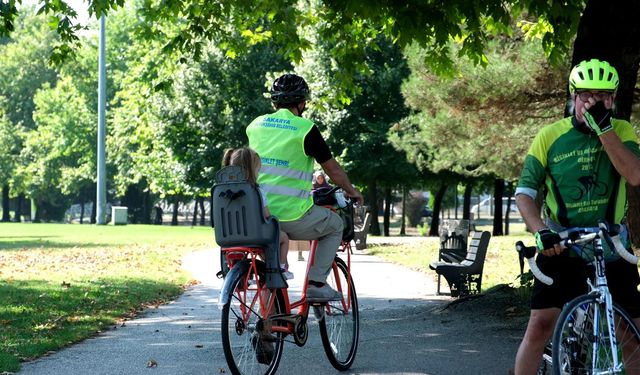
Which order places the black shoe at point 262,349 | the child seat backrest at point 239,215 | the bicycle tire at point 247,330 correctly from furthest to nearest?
the black shoe at point 262,349, the child seat backrest at point 239,215, the bicycle tire at point 247,330

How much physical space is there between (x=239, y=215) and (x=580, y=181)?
7.69ft

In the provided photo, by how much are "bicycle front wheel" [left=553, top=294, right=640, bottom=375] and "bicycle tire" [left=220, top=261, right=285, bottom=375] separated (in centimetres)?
229

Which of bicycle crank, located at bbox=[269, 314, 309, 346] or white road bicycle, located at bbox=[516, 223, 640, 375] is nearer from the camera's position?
white road bicycle, located at bbox=[516, 223, 640, 375]

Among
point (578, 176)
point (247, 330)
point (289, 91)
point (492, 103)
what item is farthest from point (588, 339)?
point (492, 103)

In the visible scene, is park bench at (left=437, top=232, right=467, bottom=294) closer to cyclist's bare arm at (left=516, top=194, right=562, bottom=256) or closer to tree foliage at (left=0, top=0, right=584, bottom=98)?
tree foliage at (left=0, top=0, right=584, bottom=98)

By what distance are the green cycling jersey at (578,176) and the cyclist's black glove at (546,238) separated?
278mm

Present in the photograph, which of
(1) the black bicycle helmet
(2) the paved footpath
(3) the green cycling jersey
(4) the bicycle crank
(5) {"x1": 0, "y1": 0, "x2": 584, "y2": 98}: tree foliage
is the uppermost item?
(5) {"x1": 0, "y1": 0, "x2": 584, "y2": 98}: tree foliage

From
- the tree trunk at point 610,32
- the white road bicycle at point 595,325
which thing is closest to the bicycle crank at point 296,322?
the white road bicycle at point 595,325

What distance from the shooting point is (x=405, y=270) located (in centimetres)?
2038

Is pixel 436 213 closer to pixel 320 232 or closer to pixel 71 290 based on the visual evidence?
pixel 71 290

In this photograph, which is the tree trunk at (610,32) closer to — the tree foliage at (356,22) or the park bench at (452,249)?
the tree foliage at (356,22)

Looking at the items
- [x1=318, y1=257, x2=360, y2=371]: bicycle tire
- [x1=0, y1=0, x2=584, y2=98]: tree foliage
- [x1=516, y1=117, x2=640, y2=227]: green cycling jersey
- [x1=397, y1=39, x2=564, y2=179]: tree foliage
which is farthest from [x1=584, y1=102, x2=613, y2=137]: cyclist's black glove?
[x1=397, y1=39, x2=564, y2=179]: tree foliage

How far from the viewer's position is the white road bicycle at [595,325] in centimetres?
493

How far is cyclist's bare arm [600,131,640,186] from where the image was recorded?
16.8ft
